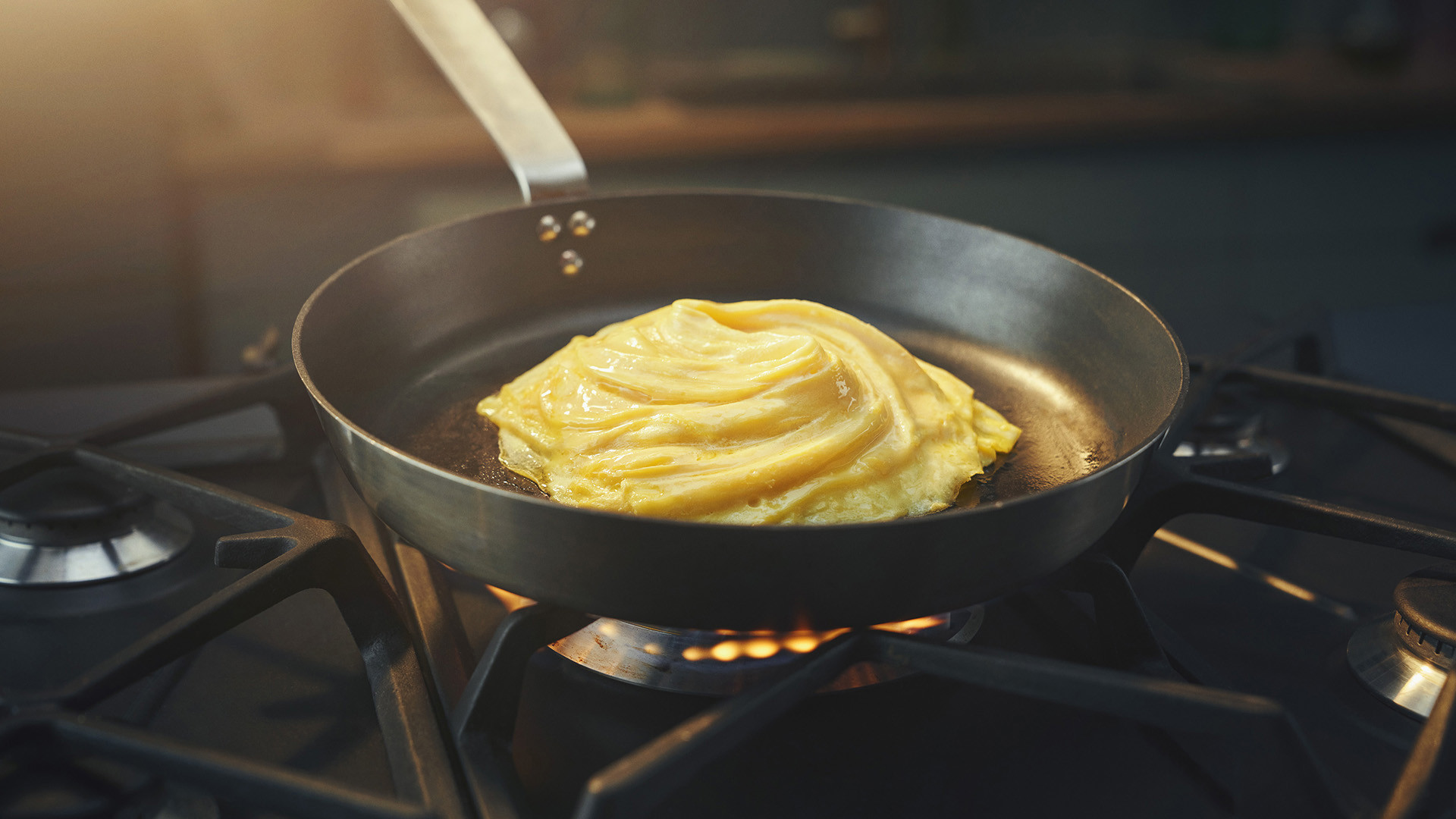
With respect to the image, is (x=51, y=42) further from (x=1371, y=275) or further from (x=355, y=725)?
(x=1371, y=275)

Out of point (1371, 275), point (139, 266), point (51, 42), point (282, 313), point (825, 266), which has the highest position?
point (51, 42)

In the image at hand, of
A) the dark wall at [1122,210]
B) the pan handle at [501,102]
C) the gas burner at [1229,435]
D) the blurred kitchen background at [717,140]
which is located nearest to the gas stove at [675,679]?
the gas burner at [1229,435]

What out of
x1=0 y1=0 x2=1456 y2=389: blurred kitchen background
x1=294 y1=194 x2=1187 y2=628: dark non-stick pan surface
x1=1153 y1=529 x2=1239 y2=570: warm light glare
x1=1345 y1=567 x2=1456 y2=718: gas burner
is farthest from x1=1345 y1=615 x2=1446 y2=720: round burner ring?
x1=0 y1=0 x2=1456 y2=389: blurred kitchen background

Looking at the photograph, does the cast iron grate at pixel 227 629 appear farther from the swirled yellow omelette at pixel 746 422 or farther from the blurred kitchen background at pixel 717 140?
the blurred kitchen background at pixel 717 140

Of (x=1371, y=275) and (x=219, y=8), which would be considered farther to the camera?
(x=1371, y=275)

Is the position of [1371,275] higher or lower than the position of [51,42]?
lower

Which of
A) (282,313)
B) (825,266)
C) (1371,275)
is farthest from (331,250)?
(1371,275)

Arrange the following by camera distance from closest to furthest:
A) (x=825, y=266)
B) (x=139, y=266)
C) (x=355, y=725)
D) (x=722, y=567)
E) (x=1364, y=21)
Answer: (x=722, y=567) < (x=355, y=725) < (x=825, y=266) < (x=139, y=266) < (x=1364, y=21)
